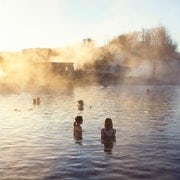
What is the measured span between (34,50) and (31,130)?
101377 mm

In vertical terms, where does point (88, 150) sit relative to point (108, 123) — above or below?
below

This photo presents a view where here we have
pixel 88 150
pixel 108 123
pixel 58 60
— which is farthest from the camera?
pixel 58 60

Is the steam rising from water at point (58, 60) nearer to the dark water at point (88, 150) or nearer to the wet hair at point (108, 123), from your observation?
the dark water at point (88, 150)

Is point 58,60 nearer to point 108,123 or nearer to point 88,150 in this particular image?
point 108,123

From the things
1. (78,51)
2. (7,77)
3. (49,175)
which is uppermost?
(78,51)

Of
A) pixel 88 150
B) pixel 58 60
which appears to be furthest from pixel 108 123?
pixel 58 60

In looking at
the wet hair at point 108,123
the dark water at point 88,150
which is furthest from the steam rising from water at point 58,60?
the wet hair at point 108,123

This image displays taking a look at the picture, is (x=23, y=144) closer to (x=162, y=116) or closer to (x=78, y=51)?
(x=162, y=116)

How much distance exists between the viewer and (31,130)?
97.3 feet

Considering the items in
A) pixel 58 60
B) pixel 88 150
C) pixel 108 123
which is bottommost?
pixel 88 150

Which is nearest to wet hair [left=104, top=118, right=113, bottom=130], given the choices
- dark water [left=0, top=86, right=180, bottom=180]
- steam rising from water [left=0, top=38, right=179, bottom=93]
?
dark water [left=0, top=86, right=180, bottom=180]

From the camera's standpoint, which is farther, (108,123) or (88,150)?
(108,123)

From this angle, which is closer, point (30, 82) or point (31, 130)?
point (31, 130)

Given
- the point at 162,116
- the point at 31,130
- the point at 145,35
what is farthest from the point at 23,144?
the point at 145,35
